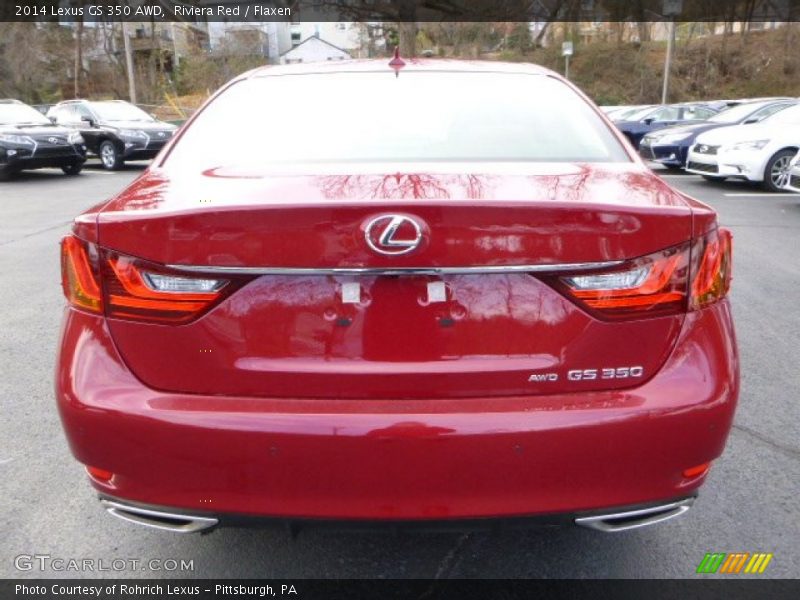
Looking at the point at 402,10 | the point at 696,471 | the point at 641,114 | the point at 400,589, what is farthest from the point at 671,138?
the point at 402,10

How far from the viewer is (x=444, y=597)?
2.09 m

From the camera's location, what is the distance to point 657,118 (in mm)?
17219

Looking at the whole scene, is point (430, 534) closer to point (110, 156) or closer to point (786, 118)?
point (786, 118)

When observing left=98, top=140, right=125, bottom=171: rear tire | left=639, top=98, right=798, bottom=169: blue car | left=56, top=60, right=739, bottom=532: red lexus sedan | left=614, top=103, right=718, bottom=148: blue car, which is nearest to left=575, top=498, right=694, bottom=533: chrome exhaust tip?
left=56, top=60, right=739, bottom=532: red lexus sedan

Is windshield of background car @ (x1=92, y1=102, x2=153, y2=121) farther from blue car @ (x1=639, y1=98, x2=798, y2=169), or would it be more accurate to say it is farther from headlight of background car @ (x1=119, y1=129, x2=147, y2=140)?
blue car @ (x1=639, y1=98, x2=798, y2=169)

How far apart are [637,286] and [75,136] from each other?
48.1ft

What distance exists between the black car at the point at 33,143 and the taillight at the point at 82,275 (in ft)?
42.5

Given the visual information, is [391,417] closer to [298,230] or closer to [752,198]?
[298,230]

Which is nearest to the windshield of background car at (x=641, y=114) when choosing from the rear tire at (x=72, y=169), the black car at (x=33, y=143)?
the black car at (x=33, y=143)

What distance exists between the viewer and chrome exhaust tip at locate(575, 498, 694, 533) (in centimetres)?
173

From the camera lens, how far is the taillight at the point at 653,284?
65.1 inches

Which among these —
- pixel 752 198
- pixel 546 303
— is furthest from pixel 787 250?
pixel 546 303

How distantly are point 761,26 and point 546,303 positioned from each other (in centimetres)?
5064

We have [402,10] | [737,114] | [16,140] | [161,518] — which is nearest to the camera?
[161,518]
